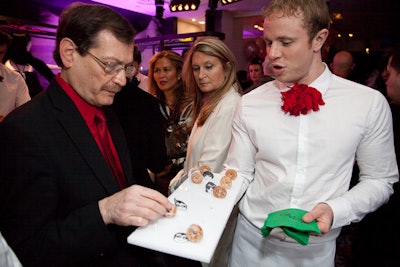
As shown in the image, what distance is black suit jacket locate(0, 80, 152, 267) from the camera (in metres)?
0.89

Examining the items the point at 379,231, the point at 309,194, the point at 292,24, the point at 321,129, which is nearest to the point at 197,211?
the point at 309,194

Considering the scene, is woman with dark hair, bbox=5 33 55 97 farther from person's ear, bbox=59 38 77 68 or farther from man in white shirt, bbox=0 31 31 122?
person's ear, bbox=59 38 77 68

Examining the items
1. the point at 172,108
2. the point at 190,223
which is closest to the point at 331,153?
the point at 190,223

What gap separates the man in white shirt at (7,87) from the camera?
3080 mm

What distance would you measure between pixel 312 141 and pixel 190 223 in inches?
25.9

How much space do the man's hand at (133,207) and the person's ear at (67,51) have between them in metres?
0.54

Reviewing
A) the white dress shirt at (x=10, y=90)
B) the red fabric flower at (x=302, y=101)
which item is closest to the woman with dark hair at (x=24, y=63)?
the white dress shirt at (x=10, y=90)

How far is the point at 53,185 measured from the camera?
95 cm

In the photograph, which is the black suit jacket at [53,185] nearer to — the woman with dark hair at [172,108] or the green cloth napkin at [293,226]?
the green cloth napkin at [293,226]

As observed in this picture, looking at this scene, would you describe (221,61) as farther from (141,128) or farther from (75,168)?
(75,168)

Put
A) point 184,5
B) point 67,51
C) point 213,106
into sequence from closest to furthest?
point 67,51, point 213,106, point 184,5

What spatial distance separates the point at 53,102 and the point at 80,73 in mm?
150

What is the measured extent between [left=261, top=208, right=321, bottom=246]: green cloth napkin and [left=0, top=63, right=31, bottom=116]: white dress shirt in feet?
10.1

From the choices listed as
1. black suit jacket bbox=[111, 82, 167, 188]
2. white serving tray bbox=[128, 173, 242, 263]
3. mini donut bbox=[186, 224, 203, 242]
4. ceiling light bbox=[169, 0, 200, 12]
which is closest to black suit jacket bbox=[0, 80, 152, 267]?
white serving tray bbox=[128, 173, 242, 263]
